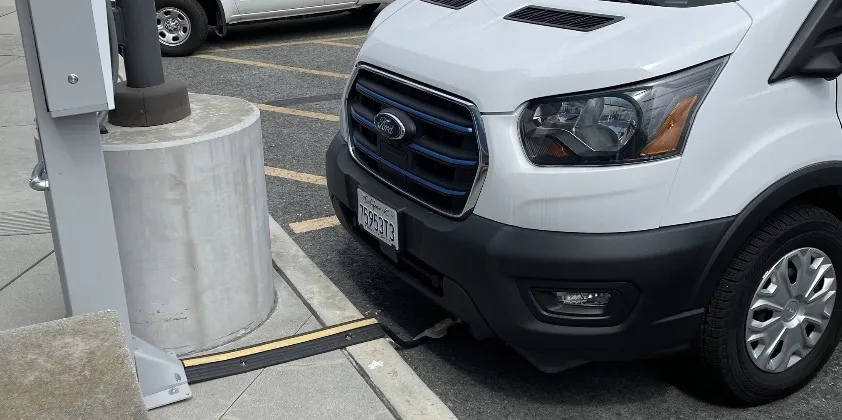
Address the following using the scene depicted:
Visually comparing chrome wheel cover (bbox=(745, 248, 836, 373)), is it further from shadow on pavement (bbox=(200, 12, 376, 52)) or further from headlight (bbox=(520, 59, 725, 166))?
shadow on pavement (bbox=(200, 12, 376, 52))

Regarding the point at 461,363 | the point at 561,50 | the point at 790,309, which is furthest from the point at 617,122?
the point at 461,363

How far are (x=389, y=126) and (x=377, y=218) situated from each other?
0.37 m

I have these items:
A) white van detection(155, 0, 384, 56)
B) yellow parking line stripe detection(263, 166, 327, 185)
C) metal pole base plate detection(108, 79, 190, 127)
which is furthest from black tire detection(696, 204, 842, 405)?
white van detection(155, 0, 384, 56)

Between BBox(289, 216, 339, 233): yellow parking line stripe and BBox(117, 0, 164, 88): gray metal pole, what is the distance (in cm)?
156

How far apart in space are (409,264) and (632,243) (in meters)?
0.91

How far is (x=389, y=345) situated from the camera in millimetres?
3387

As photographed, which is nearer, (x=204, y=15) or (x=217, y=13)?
(x=204, y=15)

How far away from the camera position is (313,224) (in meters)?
4.71

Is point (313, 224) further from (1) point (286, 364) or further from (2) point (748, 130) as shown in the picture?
(2) point (748, 130)

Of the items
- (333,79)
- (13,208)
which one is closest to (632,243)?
(13,208)

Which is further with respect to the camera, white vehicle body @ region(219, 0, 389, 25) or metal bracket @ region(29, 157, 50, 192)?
white vehicle body @ region(219, 0, 389, 25)

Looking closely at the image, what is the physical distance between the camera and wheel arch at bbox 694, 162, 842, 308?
2.65 m

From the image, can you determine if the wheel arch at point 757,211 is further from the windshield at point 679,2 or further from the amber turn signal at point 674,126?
the windshield at point 679,2

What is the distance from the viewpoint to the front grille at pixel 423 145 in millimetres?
2818
